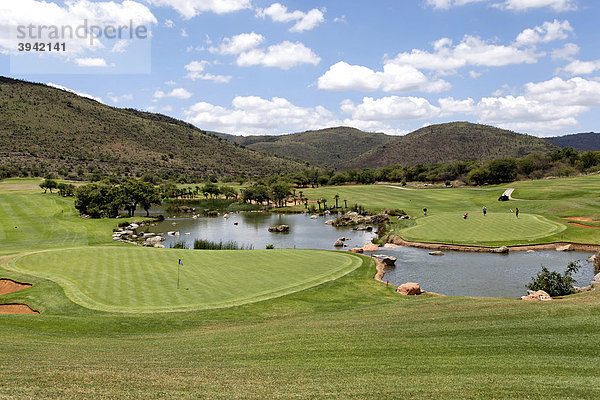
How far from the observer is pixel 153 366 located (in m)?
10.4

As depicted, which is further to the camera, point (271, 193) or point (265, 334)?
point (271, 193)

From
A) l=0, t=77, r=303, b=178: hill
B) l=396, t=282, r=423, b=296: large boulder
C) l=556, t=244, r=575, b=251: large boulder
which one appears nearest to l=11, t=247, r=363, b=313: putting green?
l=396, t=282, r=423, b=296: large boulder

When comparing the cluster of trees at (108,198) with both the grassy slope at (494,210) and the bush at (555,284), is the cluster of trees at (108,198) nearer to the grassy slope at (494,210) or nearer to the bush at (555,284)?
the grassy slope at (494,210)

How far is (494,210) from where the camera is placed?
6319 centimetres

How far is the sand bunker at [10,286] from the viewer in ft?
71.7

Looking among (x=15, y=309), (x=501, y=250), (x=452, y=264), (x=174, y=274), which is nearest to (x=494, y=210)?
(x=501, y=250)

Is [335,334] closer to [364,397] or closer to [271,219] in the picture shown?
[364,397]

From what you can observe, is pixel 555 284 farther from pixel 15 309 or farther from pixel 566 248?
pixel 15 309

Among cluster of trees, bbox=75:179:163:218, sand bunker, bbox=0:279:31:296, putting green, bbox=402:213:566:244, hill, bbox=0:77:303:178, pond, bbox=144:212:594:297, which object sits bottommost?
pond, bbox=144:212:594:297

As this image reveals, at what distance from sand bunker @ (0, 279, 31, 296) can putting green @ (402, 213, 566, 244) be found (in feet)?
121

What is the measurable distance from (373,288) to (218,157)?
162m

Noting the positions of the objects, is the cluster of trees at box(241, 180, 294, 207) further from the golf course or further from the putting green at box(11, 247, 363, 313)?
the golf course

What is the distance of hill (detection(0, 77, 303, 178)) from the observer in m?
127

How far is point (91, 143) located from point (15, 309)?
14284cm
